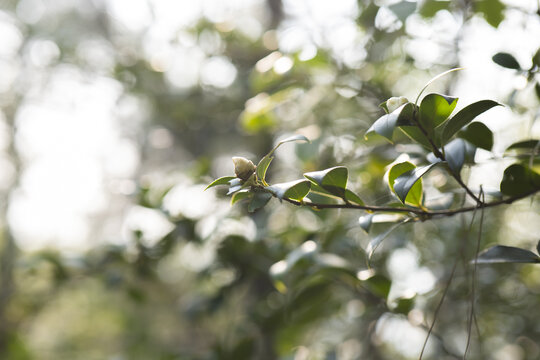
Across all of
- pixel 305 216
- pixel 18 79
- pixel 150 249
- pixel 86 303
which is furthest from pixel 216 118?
pixel 86 303

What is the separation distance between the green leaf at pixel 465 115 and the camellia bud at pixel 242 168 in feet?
0.61

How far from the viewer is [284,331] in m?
0.87

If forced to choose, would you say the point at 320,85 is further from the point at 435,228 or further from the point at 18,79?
the point at 18,79

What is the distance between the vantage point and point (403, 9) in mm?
682

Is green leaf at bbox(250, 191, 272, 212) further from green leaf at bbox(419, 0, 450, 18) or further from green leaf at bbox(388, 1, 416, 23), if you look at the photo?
green leaf at bbox(419, 0, 450, 18)

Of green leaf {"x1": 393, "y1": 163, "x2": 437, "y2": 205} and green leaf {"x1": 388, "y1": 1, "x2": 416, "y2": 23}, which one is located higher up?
green leaf {"x1": 388, "y1": 1, "x2": 416, "y2": 23}

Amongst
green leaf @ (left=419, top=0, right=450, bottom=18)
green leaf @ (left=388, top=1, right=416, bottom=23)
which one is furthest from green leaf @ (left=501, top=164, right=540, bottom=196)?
green leaf @ (left=419, top=0, right=450, bottom=18)

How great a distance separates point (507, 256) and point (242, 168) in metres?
0.29

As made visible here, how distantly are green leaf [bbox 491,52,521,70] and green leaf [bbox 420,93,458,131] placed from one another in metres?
0.16

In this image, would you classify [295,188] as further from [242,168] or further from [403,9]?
[403,9]

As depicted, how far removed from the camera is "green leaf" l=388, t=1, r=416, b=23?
2.23ft

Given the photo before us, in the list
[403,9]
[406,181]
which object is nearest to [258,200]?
[406,181]

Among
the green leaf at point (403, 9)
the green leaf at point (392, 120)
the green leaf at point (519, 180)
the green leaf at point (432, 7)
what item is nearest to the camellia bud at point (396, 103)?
the green leaf at point (392, 120)

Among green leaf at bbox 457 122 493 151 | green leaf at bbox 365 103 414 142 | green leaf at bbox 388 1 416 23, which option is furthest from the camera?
green leaf at bbox 388 1 416 23
